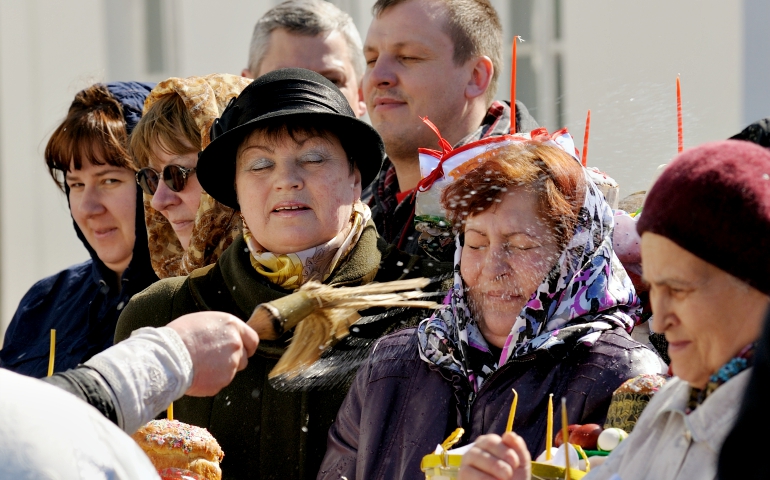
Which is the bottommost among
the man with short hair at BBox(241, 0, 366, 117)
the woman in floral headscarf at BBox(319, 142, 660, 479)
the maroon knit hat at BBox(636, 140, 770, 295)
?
the woman in floral headscarf at BBox(319, 142, 660, 479)

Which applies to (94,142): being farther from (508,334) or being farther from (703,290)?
(703,290)

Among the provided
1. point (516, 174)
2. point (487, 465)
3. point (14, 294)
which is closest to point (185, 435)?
point (487, 465)

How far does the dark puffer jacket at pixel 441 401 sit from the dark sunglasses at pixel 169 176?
4.30 feet

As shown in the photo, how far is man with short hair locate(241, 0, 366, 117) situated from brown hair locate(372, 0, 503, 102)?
61 centimetres

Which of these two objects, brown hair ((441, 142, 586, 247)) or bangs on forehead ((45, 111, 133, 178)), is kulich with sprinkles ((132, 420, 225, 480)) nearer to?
brown hair ((441, 142, 586, 247))

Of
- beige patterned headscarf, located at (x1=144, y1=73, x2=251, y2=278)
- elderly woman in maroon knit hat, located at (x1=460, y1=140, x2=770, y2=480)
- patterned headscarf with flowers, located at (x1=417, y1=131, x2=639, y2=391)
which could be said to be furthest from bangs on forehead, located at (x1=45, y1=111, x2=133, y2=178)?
elderly woman in maroon knit hat, located at (x1=460, y1=140, x2=770, y2=480)

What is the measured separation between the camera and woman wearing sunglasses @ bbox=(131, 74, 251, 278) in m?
3.95

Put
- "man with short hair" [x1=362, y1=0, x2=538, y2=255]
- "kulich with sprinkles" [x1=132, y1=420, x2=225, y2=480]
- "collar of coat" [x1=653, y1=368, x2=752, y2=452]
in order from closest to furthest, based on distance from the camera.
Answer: "collar of coat" [x1=653, y1=368, x2=752, y2=452]
"kulich with sprinkles" [x1=132, y1=420, x2=225, y2=480]
"man with short hair" [x1=362, y1=0, x2=538, y2=255]

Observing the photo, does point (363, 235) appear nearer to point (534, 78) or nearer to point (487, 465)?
point (487, 465)

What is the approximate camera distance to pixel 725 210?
5.77 ft

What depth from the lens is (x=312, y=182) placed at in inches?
133

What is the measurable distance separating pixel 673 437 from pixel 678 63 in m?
3.04

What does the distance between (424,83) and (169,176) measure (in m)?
1.07

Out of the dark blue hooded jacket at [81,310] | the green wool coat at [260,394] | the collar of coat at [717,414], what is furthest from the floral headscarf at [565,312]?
the dark blue hooded jacket at [81,310]
